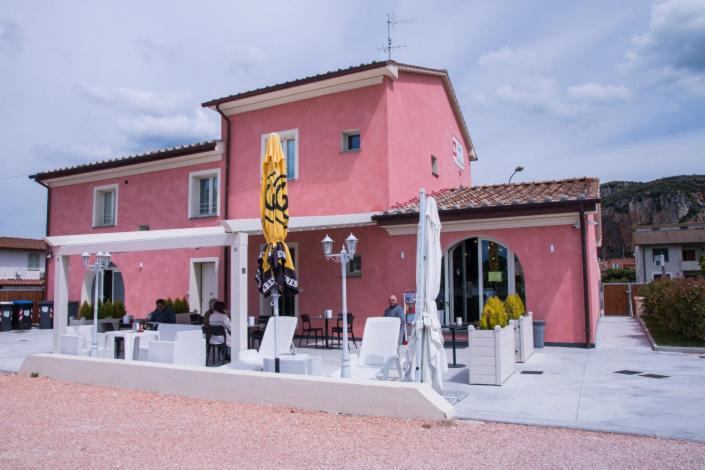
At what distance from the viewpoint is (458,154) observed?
2072 centimetres

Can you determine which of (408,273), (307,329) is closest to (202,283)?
(307,329)

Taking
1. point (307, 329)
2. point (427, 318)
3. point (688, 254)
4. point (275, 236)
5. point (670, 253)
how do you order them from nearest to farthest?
point (427, 318) → point (275, 236) → point (307, 329) → point (688, 254) → point (670, 253)

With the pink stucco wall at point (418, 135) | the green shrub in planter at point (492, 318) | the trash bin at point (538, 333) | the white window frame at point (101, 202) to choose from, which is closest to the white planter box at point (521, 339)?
the green shrub in planter at point (492, 318)

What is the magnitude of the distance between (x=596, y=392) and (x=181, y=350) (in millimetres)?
6413

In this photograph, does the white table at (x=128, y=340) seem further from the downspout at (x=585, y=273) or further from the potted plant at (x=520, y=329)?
the downspout at (x=585, y=273)

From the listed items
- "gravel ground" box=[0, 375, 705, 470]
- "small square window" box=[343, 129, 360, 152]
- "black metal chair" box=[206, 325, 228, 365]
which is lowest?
"gravel ground" box=[0, 375, 705, 470]

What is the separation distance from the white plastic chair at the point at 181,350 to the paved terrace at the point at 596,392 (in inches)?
86.4

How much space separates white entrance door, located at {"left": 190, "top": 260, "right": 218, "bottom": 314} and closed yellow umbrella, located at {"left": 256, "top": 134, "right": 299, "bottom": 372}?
29.9ft

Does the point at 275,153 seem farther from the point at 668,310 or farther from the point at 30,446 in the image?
the point at 668,310

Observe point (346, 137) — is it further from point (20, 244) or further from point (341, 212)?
point (20, 244)

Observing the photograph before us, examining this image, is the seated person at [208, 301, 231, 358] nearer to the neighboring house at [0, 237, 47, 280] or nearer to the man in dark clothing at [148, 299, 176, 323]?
the man in dark clothing at [148, 299, 176, 323]

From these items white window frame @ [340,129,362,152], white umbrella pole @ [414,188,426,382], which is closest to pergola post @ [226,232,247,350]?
white umbrella pole @ [414,188,426,382]

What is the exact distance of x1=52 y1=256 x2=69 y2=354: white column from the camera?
12047mm

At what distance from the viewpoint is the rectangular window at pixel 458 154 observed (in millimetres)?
20188
